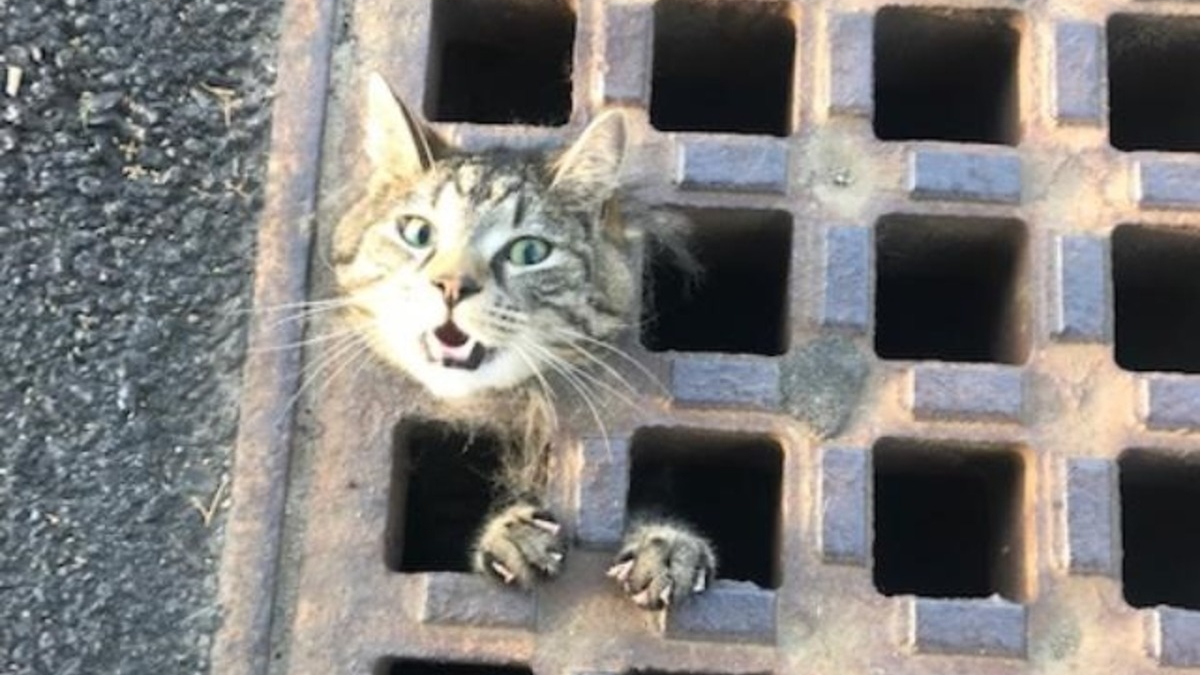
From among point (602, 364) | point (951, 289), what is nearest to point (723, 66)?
point (951, 289)

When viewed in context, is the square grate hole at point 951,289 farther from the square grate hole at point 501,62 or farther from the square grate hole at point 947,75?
the square grate hole at point 501,62

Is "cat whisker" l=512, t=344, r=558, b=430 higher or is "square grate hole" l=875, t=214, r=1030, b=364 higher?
"square grate hole" l=875, t=214, r=1030, b=364

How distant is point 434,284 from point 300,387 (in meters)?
0.19

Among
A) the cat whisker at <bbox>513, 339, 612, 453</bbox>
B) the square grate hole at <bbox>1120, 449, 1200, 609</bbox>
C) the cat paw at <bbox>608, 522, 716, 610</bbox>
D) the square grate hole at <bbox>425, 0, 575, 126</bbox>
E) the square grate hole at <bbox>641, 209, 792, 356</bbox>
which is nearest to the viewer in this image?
the cat paw at <bbox>608, 522, 716, 610</bbox>

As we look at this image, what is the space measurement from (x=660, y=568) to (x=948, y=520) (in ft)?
1.98

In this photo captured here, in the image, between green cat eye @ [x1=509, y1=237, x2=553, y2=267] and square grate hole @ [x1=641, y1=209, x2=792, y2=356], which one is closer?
→ square grate hole @ [x1=641, y1=209, x2=792, y2=356]

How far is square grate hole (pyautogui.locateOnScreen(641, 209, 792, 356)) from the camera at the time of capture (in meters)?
2.23

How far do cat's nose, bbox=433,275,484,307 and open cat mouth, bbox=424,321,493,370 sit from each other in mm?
26

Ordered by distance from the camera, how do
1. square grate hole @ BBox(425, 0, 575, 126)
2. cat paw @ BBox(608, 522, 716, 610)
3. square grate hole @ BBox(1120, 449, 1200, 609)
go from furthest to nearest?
square grate hole @ BBox(1120, 449, 1200, 609) < square grate hole @ BBox(425, 0, 575, 126) < cat paw @ BBox(608, 522, 716, 610)

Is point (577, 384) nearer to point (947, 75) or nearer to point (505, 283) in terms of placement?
point (505, 283)

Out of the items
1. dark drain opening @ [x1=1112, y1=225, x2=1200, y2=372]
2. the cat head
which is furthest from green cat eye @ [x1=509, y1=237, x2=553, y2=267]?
dark drain opening @ [x1=1112, y1=225, x2=1200, y2=372]

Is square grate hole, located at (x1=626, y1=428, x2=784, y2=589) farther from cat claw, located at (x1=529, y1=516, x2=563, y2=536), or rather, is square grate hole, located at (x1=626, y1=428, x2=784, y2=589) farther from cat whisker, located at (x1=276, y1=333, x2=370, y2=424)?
→ cat whisker, located at (x1=276, y1=333, x2=370, y2=424)

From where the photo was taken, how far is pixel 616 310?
2.23 metres

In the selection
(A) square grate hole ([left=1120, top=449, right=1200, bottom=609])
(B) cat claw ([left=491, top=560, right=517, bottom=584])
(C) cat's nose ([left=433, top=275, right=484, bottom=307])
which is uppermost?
(C) cat's nose ([left=433, top=275, right=484, bottom=307])
